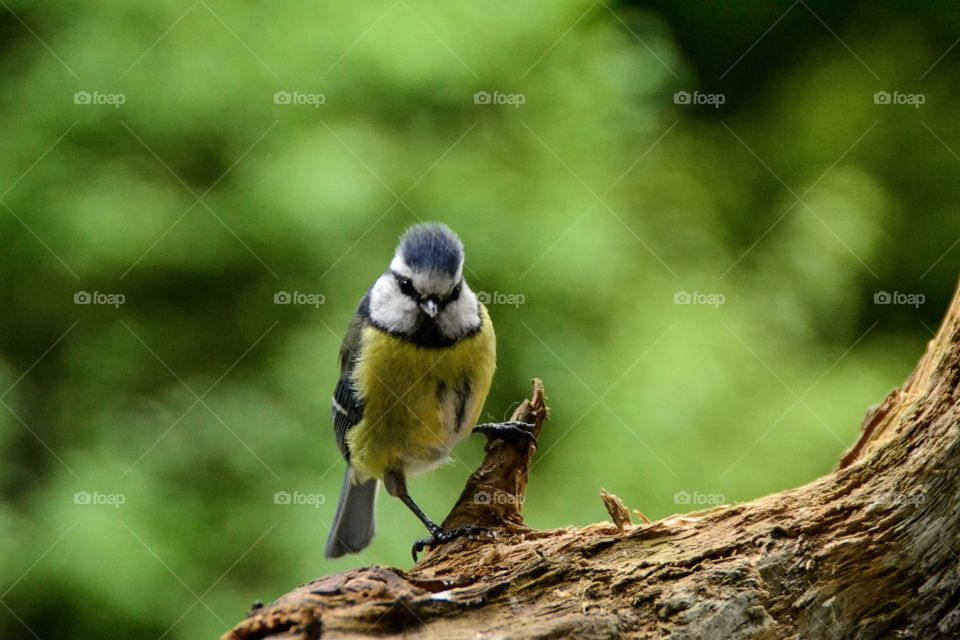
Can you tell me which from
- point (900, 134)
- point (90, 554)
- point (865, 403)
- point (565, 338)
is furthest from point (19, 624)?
point (900, 134)

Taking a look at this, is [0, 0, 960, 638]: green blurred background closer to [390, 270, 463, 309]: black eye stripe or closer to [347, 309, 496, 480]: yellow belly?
[347, 309, 496, 480]: yellow belly

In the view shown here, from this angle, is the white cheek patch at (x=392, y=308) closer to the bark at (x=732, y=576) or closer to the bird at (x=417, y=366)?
the bird at (x=417, y=366)

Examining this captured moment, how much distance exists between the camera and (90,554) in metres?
2.78

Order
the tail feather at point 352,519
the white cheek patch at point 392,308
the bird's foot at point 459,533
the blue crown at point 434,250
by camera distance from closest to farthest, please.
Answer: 1. the bird's foot at point 459,533
2. the blue crown at point 434,250
3. the white cheek patch at point 392,308
4. the tail feather at point 352,519

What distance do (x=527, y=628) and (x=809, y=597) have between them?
1.79ft

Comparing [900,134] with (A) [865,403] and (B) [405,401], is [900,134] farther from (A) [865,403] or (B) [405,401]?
(B) [405,401]

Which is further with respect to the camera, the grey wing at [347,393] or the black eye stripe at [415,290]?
the grey wing at [347,393]

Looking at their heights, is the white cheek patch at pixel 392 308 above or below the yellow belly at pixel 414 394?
above

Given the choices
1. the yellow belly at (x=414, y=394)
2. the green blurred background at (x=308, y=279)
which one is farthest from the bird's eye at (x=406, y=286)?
the green blurred background at (x=308, y=279)

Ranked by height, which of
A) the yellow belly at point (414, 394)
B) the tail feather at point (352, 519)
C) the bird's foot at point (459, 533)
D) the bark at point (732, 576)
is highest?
the yellow belly at point (414, 394)

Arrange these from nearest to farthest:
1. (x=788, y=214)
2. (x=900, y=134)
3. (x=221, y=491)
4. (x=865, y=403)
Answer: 1. (x=221, y=491)
2. (x=865, y=403)
3. (x=788, y=214)
4. (x=900, y=134)

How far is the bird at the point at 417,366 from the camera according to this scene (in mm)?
2303

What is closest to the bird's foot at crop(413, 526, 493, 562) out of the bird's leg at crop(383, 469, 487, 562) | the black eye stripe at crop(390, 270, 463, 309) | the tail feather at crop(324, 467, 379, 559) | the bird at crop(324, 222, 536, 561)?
the bird's leg at crop(383, 469, 487, 562)

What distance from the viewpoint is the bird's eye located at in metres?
2.33
